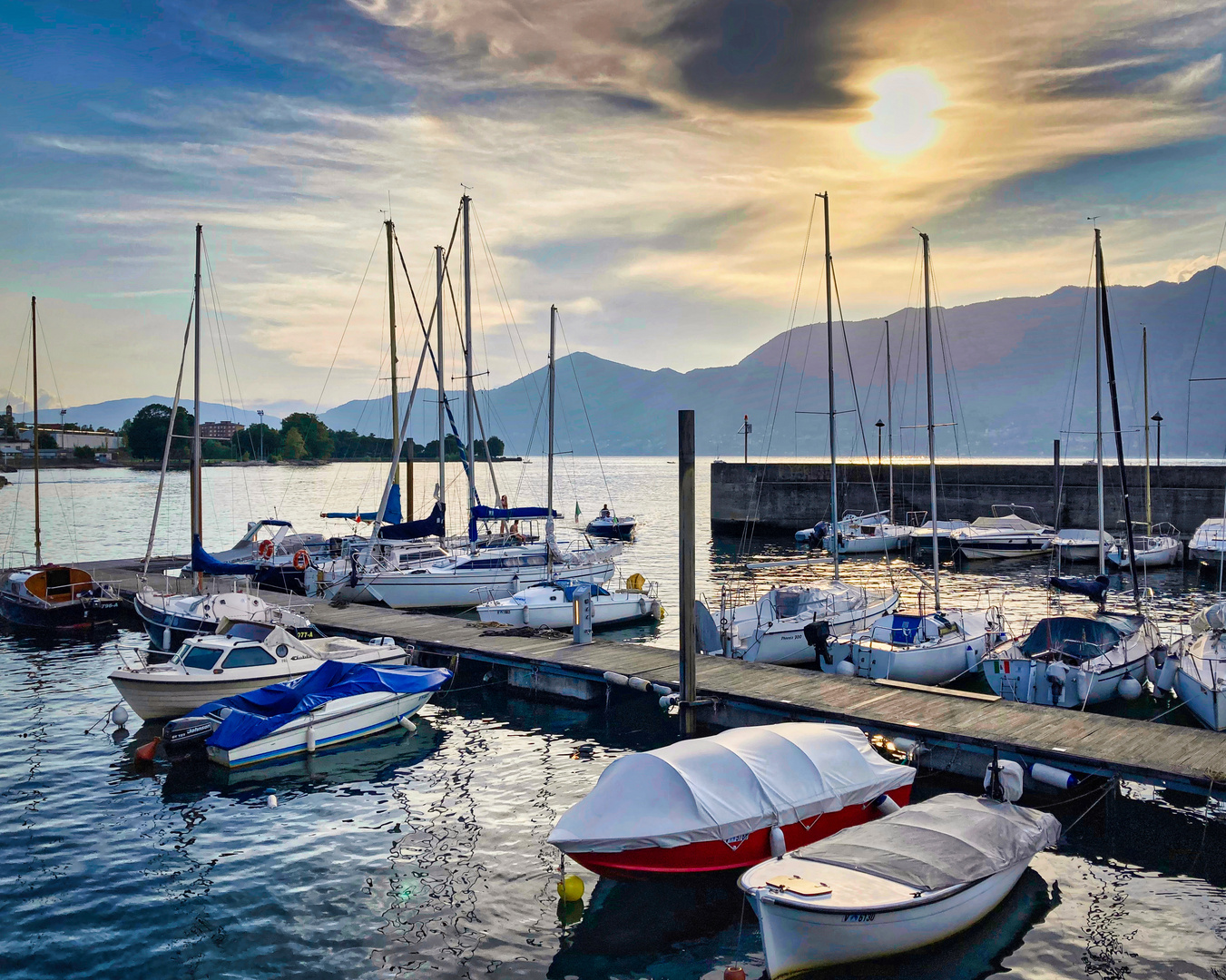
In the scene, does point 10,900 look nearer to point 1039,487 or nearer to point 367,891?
point 367,891

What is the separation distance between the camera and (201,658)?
69.5ft

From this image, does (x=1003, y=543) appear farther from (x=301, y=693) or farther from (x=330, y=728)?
(x=301, y=693)

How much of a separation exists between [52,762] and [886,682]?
1801 centimetres

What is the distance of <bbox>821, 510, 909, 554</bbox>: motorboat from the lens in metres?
57.5

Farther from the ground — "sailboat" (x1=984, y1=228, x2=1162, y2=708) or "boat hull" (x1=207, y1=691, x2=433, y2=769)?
"sailboat" (x1=984, y1=228, x2=1162, y2=708)

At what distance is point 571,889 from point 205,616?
62.4 feet

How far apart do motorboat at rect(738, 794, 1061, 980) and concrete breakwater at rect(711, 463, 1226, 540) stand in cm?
4811

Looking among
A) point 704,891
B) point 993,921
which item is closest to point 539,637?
point 704,891

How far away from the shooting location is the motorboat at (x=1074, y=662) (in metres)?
20.2

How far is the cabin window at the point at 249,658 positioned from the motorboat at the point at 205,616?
4.54 m

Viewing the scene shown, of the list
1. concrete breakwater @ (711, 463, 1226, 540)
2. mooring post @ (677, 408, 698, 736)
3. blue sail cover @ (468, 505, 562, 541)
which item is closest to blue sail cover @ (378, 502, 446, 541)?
blue sail cover @ (468, 505, 562, 541)

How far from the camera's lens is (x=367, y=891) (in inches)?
509

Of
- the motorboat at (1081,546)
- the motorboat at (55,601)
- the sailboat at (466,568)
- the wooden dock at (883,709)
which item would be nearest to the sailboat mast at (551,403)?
the sailboat at (466,568)

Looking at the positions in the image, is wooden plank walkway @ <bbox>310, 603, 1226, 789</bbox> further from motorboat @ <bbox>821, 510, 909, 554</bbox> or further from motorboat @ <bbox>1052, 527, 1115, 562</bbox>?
motorboat @ <bbox>1052, 527, 1115, 562</bbox>
